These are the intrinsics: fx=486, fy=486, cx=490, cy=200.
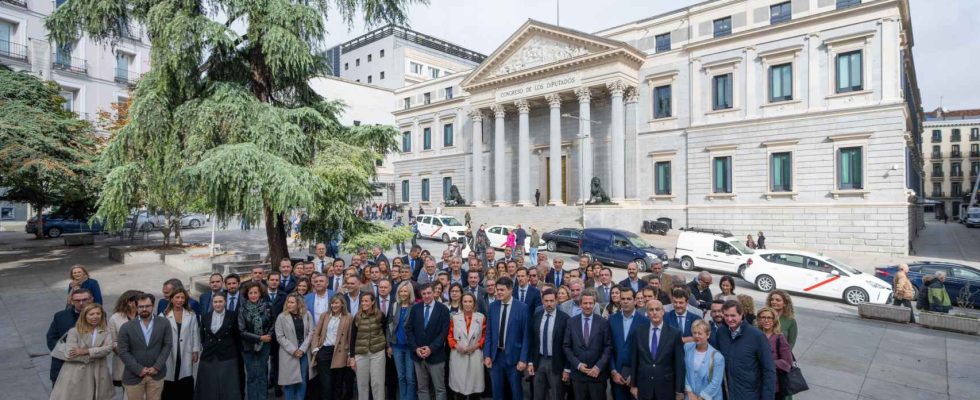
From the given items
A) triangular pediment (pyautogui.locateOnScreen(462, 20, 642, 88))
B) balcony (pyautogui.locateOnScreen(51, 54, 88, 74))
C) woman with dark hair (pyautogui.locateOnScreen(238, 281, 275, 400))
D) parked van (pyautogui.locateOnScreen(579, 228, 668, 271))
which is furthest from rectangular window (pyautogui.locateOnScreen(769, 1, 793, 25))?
balcony (pyautogui.locateOnScreen(51, 54, 88, 74))

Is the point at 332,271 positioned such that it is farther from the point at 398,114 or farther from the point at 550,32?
the point at 398,114

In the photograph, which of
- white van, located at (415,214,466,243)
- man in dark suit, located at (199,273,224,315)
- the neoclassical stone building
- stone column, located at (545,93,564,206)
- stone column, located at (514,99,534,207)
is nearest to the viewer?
man in dark suit, located at (199,273,224,315)

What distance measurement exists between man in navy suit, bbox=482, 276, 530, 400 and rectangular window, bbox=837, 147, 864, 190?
25.7 meters

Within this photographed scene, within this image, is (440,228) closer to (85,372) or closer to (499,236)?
(499,236)

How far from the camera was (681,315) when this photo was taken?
581 centimetres

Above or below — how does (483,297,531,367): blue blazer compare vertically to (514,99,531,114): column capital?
below

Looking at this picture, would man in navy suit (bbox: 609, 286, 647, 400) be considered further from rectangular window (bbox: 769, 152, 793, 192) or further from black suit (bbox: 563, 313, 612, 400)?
rectangular window (bbox: 769, 152, 793, 192)

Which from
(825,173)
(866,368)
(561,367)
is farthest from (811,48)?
(561,367)

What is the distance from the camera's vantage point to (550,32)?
33.2 m

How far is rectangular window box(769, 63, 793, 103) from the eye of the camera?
2652 cm

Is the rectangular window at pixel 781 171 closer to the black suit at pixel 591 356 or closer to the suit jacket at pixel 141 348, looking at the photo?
the black suit at pixel 591 356

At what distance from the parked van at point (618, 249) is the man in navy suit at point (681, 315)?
1357 cm

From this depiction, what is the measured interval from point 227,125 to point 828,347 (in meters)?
13.3

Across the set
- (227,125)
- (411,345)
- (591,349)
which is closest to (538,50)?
(227,125)
